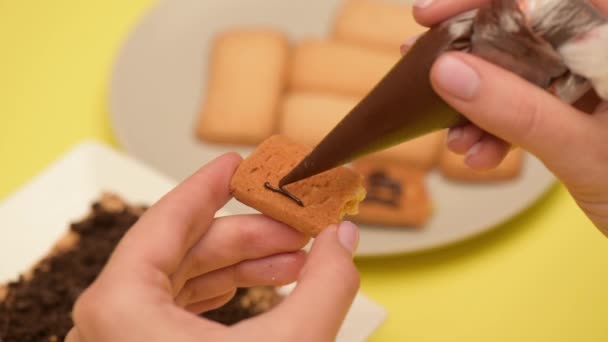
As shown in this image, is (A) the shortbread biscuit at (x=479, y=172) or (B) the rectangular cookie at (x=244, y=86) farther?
(B) the rectangular cookie at (x=244, y=86)

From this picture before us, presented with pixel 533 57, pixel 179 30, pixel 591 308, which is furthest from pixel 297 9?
pixel 533 57

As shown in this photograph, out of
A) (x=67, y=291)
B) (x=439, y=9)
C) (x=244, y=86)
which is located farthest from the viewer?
(x=244, y=86)

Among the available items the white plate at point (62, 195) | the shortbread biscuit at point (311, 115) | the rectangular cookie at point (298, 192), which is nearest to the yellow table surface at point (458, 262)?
the white plate at point (62, 195)

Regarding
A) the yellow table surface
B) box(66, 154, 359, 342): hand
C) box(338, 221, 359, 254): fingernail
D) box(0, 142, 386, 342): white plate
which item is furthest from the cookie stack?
box(338, 221, 359, 254): fingernail

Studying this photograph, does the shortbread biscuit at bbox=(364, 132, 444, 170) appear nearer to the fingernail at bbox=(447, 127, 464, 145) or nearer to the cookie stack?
the cookie stack

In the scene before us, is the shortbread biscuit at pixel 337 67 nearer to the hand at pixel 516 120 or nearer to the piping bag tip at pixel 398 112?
the hand at pixel 516 120

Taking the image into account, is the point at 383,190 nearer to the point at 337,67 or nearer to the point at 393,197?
the point at 393,197

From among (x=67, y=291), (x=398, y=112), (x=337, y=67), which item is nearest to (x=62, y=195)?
(x=67, y=291)
